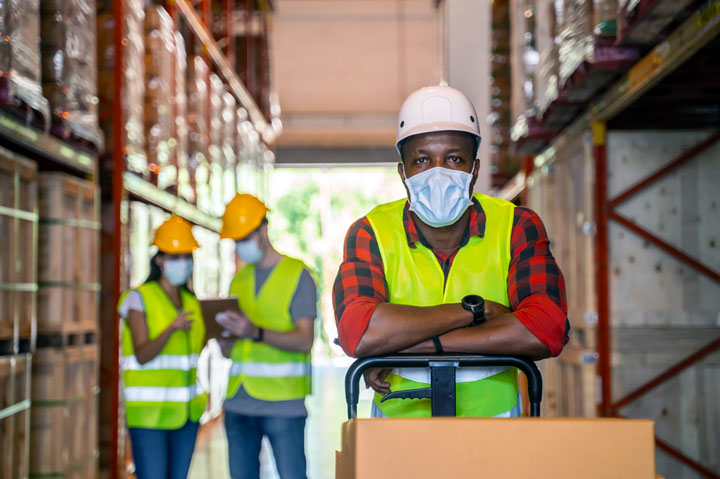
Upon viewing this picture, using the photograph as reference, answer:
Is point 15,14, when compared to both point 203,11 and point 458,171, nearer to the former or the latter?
point 458,171

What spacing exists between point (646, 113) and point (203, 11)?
25.0 ft

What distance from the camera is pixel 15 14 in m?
5.16

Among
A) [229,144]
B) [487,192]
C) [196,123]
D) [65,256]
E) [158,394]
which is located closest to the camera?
[158,394]

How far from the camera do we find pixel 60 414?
6242 millimetres

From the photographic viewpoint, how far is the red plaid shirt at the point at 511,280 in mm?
2619

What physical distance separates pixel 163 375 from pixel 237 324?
2.38 feet

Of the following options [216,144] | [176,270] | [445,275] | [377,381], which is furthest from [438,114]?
[216,144]

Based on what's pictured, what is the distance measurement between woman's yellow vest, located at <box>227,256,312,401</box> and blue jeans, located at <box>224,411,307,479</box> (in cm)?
14

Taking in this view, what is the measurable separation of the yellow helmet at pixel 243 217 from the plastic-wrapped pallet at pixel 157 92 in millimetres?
3969

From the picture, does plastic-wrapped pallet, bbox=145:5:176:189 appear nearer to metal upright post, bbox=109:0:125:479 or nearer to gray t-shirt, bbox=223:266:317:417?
metal upright post, bbox=109:0:125:479

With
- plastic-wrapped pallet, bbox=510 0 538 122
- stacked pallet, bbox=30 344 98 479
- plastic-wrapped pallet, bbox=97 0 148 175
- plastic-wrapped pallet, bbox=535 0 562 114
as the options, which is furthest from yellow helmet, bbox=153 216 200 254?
plastic-wrapped pallet, bbox=510 0 538 122

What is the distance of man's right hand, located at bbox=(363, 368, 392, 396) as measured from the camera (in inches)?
104

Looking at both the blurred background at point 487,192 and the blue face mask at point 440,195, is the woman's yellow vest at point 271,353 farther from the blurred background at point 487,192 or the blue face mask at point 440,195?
the blue face mask at point 440,195

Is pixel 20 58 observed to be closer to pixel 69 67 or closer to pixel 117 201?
pixel 69 67
